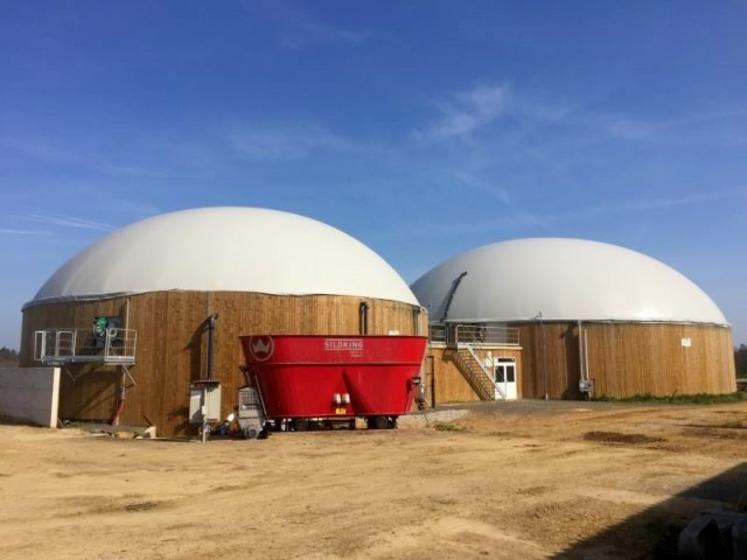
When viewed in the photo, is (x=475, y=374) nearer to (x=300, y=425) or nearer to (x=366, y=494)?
(x=300, y=425)

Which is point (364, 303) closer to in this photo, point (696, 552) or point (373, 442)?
point (373, 442)

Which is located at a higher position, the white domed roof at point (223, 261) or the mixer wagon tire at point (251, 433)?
the white domed roof at point (223, 261)

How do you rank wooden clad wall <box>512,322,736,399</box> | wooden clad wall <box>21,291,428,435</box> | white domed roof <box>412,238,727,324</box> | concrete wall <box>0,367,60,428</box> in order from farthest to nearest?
white domed roof <box>412,238,727,324</box>
wooden clad wall <box>512,322,736,399</box>
wooden clad wall <box>21,291,428,435</box>
concrete wall <box>0,367,60,428</box>

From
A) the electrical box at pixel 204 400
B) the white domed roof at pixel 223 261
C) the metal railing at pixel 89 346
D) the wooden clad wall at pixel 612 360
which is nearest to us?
the electrical box at pixel 204 400

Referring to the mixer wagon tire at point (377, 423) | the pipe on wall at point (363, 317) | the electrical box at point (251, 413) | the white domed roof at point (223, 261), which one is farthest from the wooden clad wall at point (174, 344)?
the mixer wagon tire at point (377, 423)

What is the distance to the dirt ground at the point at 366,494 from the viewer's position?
7.52 metres

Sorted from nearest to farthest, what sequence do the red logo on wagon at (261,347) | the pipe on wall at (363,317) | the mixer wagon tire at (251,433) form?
the mixer wagon tire at (251,433) → the red logo on wagon at (261,347) → the pipe on wall at (363,317)

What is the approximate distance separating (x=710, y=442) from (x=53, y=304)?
70.9 ft

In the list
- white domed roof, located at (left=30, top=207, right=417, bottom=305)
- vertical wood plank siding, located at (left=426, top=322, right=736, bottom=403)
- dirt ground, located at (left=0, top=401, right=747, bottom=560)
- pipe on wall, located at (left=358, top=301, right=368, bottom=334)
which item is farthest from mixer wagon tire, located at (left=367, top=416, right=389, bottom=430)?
vertical wood plank siding, located at (left=426, top=322, right=736, bottom=403)

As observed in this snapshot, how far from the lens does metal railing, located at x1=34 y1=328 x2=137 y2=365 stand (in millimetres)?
21609

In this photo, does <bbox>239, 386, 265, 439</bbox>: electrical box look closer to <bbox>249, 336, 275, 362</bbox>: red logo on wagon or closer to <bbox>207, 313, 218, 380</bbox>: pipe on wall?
<bbox>249, 336, 275, 362</bbox>: red logo on wagon

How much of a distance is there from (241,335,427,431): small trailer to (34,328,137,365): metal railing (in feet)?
14.2

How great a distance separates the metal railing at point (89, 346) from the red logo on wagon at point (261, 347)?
449 centimetres

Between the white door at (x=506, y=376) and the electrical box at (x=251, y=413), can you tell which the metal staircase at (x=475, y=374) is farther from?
the electrical box at (x=251, y=413)
